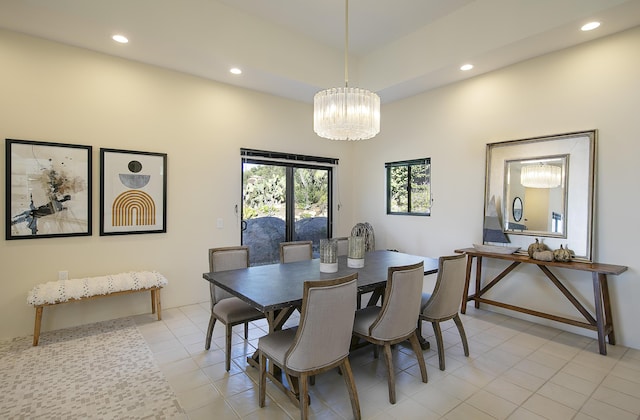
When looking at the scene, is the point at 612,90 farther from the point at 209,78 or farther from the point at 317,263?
the point at 209,78

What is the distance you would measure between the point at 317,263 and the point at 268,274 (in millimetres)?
603

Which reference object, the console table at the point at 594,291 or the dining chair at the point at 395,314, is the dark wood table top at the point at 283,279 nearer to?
the dining chair at the point at 395,314

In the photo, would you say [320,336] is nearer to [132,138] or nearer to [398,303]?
[398,303]

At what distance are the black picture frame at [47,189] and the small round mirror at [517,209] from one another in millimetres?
4782

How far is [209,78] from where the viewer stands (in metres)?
4.25

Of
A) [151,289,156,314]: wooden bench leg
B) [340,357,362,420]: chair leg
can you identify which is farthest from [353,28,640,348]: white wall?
[151,289,156,314]: wooden bench leg

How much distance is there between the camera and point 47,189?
129 inches

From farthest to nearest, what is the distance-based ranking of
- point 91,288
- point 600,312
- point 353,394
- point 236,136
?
point 236,136
point 91,288
point 600,312
point 353,394

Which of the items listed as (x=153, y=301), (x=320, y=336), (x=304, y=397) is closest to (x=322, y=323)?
(x=320, y=336)

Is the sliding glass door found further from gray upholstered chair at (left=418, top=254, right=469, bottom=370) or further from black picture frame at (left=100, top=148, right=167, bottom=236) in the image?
gray upholstered chair at (left=418, top=254, right=469, bottom=370)

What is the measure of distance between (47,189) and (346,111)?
311cm

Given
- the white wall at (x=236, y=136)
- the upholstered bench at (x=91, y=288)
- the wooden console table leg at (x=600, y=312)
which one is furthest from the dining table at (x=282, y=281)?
the white wall at (x=236, y=136)

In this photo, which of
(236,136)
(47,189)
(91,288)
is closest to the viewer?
(91,288)

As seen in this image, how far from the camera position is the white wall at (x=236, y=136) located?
3.12 metres
